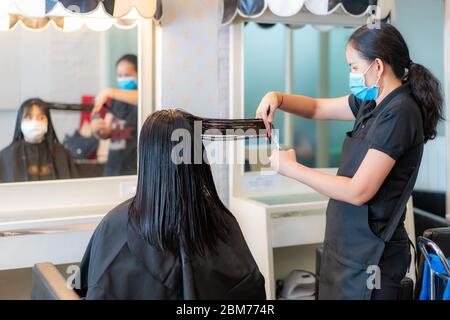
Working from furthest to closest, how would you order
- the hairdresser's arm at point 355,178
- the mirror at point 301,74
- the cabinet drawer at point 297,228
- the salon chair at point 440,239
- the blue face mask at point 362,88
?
the mirror at point 301,74 → the cabinet drawer at point 297,228 → the salon chair at point 440,239 → the blue face mask at point 362,88 → the hairdresser's arm at point 355,178

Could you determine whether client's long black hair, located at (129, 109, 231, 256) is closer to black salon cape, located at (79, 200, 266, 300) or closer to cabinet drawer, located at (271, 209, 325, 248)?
black salon cape, located at (79, 200, 266, 300)

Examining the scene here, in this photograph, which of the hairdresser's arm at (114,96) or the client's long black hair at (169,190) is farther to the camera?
the hairdresser's arm at (114,96)

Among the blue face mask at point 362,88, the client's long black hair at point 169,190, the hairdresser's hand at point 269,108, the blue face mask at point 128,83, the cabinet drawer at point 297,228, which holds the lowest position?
the cabinet drawer at point 297,228

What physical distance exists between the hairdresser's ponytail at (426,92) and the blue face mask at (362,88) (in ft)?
0.34

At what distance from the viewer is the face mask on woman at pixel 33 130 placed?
264cm

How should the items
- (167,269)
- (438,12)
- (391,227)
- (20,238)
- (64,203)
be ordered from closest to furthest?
(167,269) → (391,227) → (20,238) → (64,203) → (438,12)

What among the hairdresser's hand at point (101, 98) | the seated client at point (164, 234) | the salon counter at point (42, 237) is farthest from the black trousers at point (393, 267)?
the hairdresser's hand at point (101, 98)

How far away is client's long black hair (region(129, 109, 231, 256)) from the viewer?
53.7 inches

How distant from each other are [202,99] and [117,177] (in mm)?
610

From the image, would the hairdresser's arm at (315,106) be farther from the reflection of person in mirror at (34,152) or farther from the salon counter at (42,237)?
the reflection of person in mirror at (34,152)

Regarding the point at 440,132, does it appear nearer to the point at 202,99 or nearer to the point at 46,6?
the point at 202,99
